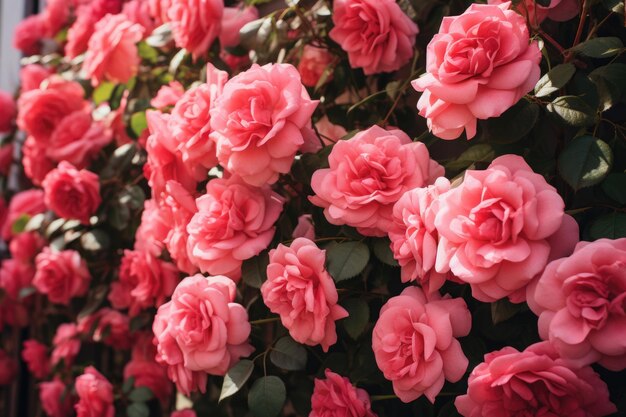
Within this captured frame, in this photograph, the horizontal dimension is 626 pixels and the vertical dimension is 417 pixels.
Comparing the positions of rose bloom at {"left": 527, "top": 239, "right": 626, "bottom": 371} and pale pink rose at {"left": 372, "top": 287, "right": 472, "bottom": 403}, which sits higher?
rose bloom at {"left": 527, "top": 239, "right": 626, "bottom": 371}

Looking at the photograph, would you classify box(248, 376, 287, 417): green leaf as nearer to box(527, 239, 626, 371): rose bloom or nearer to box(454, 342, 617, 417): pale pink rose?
box(454, 342, 617, 417): pale pink rose

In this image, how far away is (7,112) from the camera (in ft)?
7.39

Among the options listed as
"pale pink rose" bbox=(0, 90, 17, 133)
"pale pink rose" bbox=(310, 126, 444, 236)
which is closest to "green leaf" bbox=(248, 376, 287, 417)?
"pale pink rose" bbox=(310, 126, 444, 236)

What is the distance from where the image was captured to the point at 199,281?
1.13 meters

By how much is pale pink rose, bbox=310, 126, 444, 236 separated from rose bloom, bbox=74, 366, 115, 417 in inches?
30.3

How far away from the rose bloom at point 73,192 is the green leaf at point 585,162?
107 centimetres

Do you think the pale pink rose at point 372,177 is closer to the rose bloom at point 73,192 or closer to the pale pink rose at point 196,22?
the pale pink rose at point 196,22

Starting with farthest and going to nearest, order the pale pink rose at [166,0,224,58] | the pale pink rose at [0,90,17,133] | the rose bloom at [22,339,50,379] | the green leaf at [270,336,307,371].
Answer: the pale pink rose at [0,90,17,133], the rose bloom at [22,339,50,379], the pale pink rose at [166,0,224,58], the green leaf at [270,336,307,371]

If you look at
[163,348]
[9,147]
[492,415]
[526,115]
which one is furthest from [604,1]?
[9,147]

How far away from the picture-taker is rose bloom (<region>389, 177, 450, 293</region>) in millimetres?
917

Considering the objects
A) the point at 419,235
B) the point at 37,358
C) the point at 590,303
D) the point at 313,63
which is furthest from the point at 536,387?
the point at 37,358

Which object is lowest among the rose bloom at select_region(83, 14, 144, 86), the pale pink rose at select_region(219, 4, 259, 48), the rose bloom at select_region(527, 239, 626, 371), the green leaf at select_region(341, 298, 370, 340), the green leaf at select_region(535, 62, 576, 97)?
the green leaf at select_region(341, 298, 370, 340)

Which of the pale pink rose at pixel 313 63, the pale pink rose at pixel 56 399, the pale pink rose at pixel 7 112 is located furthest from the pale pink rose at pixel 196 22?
the pale pink rose at pixel 7 112

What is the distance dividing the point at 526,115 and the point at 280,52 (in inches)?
21.8
